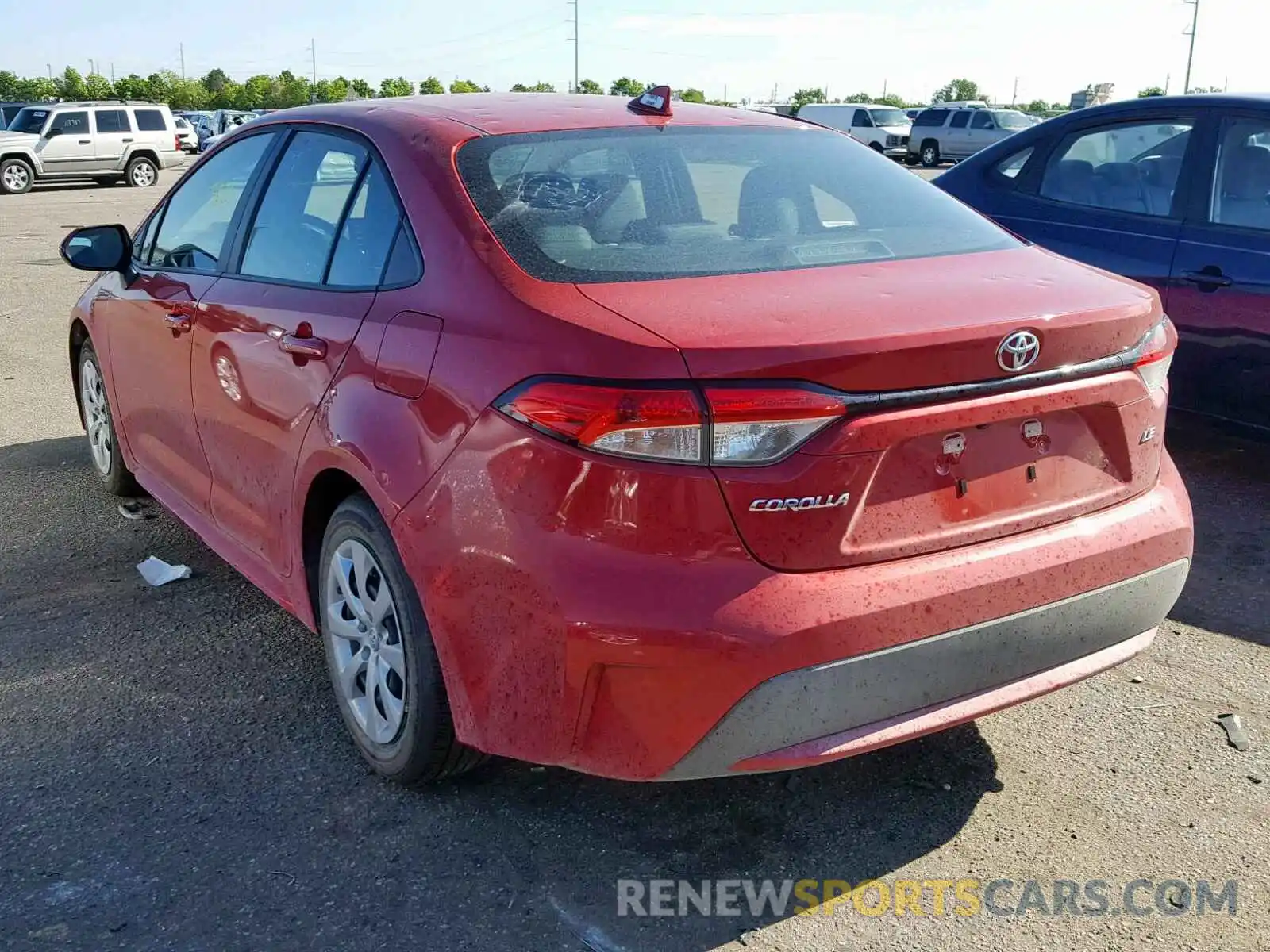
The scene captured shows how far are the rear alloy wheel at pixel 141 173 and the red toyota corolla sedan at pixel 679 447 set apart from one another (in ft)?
84.9

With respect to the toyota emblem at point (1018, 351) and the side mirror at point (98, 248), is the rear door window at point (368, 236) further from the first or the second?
the side mirror at point (98, 248)

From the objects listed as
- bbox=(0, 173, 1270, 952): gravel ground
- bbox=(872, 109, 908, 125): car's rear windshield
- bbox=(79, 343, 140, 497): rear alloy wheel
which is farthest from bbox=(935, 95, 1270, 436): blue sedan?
bbox=(872, 109, 908, 125): car's rear windshield

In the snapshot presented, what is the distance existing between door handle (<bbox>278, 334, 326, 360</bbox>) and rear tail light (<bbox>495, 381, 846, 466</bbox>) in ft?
3.34

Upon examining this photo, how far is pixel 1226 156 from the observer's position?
17.4ft

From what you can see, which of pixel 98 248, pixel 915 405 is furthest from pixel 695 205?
pixel 98 248

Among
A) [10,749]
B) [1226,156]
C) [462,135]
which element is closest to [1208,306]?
[1226,156]

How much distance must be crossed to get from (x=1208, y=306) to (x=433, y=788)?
3813 mm

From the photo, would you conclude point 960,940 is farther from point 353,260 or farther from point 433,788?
point 353,260

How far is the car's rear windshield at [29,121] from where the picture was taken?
25906 mm

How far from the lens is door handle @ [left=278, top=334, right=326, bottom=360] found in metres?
3.10

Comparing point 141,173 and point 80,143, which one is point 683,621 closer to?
point 80,143

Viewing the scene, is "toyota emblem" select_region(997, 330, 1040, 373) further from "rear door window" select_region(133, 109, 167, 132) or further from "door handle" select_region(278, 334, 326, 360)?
"rear door window" select_region(133, 109, 167, 132)

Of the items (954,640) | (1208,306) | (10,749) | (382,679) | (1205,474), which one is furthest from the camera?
(1205,474)

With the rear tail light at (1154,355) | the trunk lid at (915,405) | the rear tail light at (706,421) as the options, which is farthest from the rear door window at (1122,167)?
the rear tail light at (706,421)
